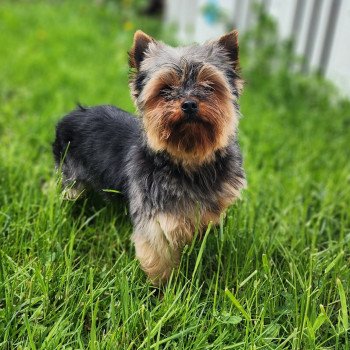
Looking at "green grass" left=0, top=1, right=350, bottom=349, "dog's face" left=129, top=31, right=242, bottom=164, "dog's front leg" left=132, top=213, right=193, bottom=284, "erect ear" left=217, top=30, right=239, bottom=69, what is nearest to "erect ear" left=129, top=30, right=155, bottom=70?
"dog's face" left=129, top=31, right=242, bottom=164

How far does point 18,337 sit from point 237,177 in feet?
4.78

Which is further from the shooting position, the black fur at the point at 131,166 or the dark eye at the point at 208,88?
the black fur at the point at 131,166

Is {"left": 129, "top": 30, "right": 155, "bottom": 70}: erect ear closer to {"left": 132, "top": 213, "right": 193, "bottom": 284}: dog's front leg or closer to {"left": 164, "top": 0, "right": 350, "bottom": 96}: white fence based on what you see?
{"left": 132, "top": 213, "right": 193, "bottom": 284}: dog's front leg

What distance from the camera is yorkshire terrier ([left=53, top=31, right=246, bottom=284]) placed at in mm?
2557

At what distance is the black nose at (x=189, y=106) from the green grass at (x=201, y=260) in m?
0.75

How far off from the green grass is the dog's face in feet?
2.00

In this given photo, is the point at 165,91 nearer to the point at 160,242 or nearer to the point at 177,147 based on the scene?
the point at 177,147

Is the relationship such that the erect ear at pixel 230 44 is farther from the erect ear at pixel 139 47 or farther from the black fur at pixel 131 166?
the black fur at pixel 131 166

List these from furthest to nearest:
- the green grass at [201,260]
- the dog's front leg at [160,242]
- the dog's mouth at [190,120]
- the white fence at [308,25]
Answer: the white fence at [308,25] → the dog's front leg at [160,242] → the dog's mouth at [190,120] → the green grass at [201,260]

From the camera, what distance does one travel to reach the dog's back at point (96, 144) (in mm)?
3143

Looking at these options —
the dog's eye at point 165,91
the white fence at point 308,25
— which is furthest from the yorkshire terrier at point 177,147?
the white fence at point 308,25

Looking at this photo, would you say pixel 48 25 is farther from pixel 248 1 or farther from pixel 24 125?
pixel 24 125

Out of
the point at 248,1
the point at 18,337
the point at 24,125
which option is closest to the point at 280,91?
the point at 248,1

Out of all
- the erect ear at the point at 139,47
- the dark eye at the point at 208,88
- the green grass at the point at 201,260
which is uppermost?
the erect ear at the point at 139,47
